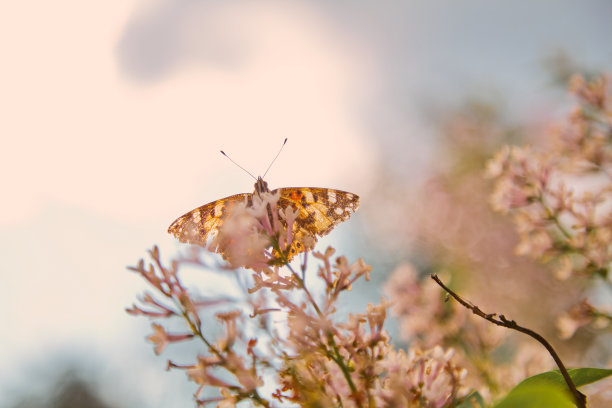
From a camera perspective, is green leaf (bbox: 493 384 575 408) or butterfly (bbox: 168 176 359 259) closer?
green leaf (bbox: 493 384 575 408)

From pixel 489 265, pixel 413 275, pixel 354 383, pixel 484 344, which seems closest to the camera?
pixel 354 383

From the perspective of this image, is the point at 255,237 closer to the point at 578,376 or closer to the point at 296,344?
the point at 296,344

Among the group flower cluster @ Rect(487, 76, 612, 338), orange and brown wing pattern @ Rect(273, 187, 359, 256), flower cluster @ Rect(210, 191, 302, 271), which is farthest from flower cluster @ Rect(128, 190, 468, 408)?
flower cluster @ Rect(487, 76, 612, 338)

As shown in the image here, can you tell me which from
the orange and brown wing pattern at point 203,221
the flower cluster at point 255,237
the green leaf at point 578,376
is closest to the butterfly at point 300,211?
the orange and brown wing pattern at point 203,221

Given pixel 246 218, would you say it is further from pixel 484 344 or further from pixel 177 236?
pixel 484 344

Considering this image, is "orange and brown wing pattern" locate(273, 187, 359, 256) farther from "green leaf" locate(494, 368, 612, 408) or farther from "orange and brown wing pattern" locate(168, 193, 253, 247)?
"green leaf" locate(494, 368, 612, 408)

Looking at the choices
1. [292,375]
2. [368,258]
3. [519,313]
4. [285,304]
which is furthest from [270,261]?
[368,258]

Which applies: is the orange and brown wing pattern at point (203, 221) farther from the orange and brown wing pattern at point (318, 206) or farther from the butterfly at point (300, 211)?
the orange and brown wing pattern at point (318, 206)
